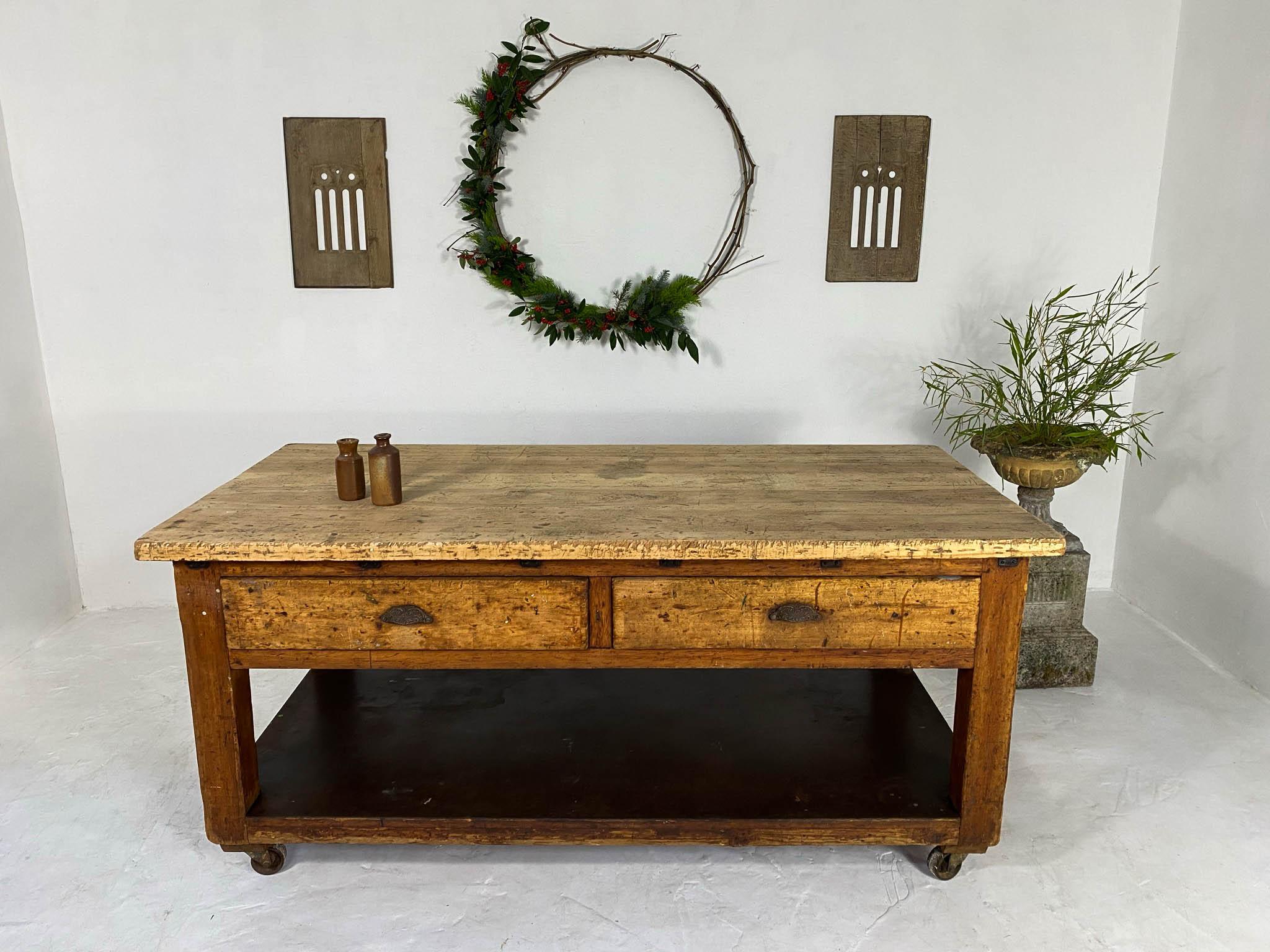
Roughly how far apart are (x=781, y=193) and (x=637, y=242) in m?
0.61

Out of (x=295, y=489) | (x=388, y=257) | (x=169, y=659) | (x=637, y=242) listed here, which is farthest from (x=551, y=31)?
(x=169, y=659)

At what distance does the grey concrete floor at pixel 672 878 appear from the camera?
6.76 feet

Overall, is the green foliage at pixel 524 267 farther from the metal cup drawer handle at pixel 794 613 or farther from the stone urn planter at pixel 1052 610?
the metal cup drawer handle at pixel 794 613

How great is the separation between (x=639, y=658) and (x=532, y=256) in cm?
208

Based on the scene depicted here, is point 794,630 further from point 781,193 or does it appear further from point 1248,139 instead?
point 1248,139

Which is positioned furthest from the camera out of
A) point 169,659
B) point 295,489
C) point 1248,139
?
point 169,659

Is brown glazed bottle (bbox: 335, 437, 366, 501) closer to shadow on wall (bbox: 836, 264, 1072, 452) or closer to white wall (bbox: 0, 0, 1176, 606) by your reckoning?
white wall (bbox: 0, 0, 1176, 606)

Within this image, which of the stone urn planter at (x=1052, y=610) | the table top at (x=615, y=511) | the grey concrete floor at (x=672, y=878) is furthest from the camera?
the stone urn planter at (x=1052, y=610)

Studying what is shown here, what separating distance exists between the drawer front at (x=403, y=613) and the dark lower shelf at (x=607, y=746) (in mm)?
426

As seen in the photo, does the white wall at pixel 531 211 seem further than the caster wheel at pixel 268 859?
Yes

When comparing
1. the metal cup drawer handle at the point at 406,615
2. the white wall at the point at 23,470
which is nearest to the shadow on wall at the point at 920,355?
the metal cup drawer handle at the point at 406,615

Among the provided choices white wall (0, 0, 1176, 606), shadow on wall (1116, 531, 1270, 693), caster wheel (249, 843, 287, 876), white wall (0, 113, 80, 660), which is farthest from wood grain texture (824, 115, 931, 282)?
white wall (0, 113, 80, 660)

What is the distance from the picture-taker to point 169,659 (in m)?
3.45

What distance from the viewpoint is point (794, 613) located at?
2049 mm
